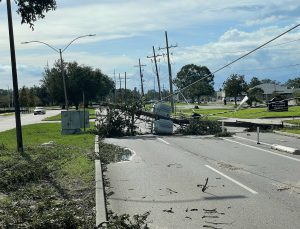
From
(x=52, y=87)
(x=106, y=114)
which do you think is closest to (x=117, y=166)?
(x=106, y=114)

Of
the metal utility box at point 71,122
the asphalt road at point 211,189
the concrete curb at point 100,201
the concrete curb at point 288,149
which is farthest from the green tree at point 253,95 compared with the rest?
the concrete curb at point 100,201

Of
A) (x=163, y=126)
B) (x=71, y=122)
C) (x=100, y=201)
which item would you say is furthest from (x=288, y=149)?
(x=71, y=122)

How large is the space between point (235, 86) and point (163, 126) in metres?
68.4

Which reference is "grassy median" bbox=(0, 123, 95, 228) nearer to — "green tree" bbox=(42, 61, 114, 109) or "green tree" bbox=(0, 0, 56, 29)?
"green tree" bbox=(0, 0, 56, 29)

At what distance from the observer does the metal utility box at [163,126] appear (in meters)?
30.5

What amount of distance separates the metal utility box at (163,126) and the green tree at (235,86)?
67.7 meters

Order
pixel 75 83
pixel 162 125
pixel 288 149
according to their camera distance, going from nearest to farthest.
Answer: pixel 288 149, pixel 162 125, pixel 75 83

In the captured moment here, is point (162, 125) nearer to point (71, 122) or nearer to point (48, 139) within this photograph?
point (71, 122)

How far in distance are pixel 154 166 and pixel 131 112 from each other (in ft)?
50.7

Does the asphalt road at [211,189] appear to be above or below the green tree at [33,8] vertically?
below

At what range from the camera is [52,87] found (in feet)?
306

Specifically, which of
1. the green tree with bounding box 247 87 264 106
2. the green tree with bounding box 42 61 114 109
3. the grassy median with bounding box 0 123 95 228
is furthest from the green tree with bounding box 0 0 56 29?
the green tree with bounding box 42 61 114 109

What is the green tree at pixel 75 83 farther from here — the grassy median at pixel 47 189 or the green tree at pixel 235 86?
the grassy median at pixel 47 189

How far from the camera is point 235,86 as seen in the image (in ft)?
318
